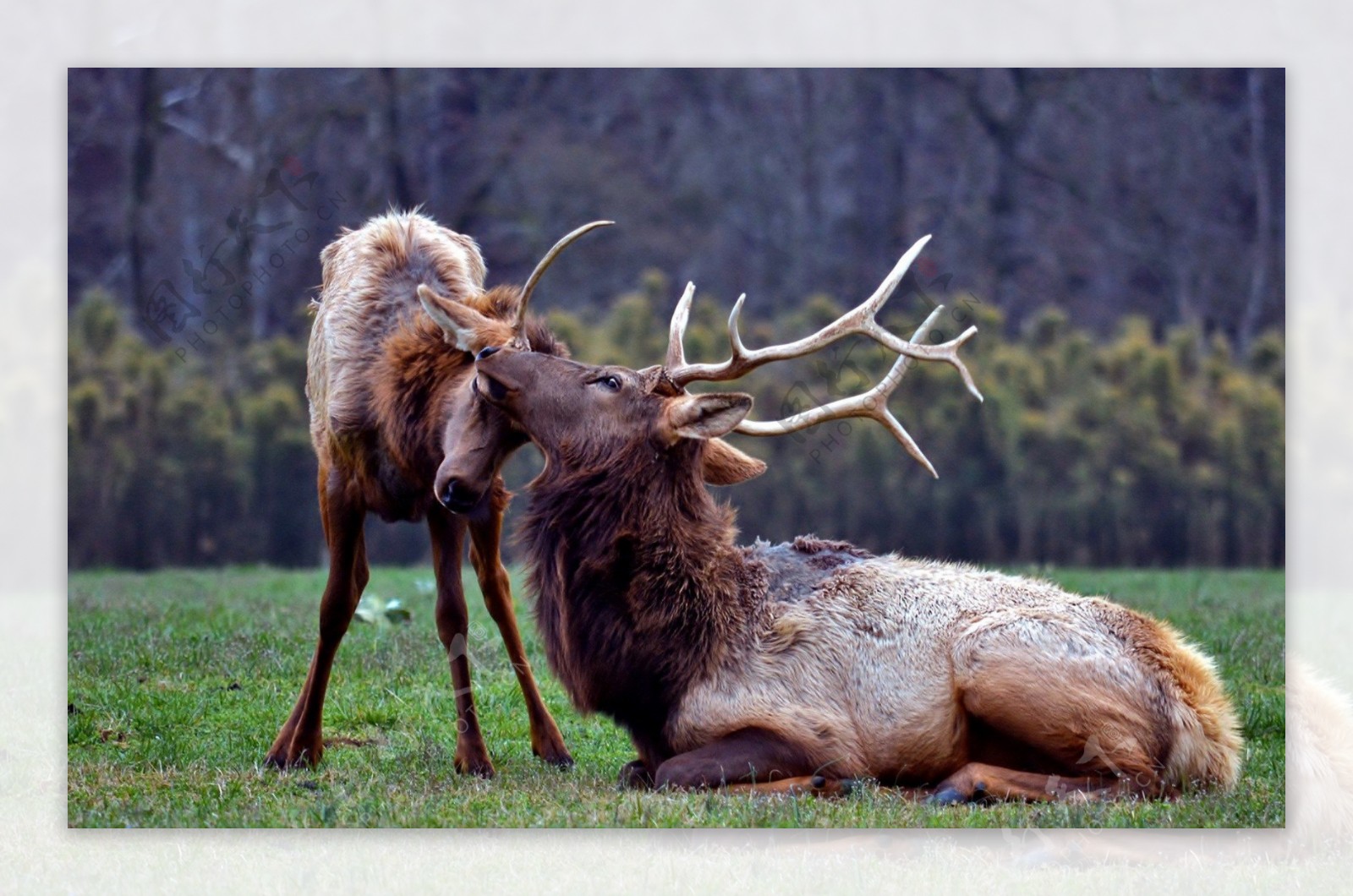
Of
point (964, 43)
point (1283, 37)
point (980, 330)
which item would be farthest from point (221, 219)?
point (980, 330)

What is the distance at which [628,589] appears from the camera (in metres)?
5.58

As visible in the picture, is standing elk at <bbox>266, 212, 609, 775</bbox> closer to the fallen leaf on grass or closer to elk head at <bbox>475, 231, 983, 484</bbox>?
elk head at <bbox>475, 231, 983, 484</bbox>

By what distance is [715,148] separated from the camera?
27.9ft

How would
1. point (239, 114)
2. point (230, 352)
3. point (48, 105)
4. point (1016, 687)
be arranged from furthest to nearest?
point (230, 352)
point (239, 114)
point (48, 105)
point (1016, 687)

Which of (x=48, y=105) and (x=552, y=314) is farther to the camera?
(x=552, y=314)

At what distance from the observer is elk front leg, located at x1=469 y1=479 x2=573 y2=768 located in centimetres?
611

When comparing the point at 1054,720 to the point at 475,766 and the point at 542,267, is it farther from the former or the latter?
the point at 542,267

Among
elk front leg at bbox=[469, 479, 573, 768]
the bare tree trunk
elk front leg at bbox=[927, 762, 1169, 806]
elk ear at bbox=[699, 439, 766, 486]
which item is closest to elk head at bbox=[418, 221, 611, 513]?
elk front leg at bbox=[469, 479, 573, 768]

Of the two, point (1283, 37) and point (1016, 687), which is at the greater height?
point (1283, 37)

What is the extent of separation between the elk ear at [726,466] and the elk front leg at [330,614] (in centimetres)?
122

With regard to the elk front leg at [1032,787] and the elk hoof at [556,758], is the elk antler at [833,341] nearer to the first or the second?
the elk front leg at [1032,787]

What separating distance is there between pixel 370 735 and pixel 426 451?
3.69ft

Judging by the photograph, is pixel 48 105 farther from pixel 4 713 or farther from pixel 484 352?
pixel 4 713

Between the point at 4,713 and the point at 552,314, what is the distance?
4.90m
